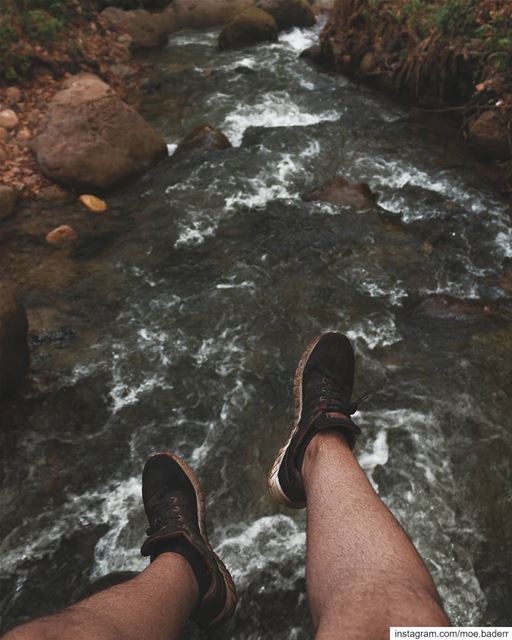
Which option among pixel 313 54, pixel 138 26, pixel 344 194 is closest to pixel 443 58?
pixel 344 194

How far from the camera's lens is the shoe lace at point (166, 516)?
233cm

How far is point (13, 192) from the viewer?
16.7 ft

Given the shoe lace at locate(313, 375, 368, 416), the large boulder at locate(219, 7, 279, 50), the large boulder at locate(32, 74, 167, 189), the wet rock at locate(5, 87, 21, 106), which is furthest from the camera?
the large boulder at locate(219, 7, 279, 50)

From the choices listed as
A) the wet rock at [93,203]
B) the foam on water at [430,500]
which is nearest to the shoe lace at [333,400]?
the foam on water at [430,500]

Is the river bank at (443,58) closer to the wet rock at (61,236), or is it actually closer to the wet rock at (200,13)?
the wet rock at (200,13)

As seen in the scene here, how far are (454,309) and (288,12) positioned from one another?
9.22 meters

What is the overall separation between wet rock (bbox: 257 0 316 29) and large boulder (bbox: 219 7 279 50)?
694 mm

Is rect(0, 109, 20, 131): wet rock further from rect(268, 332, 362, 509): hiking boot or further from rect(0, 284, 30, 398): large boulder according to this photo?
rect(268, 332, 362, 509): hiking boot

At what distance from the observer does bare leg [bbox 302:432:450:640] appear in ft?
4.63

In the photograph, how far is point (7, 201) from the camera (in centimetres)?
500

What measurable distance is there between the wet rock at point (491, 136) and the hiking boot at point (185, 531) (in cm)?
516

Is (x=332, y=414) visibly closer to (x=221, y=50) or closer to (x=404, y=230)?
(x=404, y=230)

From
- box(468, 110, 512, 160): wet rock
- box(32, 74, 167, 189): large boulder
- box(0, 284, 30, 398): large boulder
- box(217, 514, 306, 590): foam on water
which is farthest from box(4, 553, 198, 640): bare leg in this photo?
box(468, 110, 512, 160): wet rock

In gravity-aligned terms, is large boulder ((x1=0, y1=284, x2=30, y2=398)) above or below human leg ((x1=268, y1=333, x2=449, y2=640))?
below
